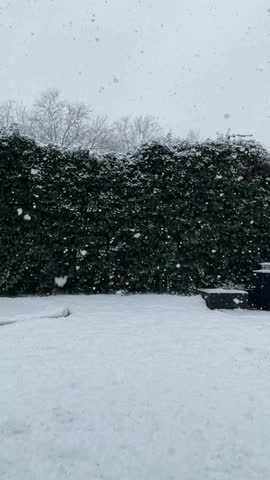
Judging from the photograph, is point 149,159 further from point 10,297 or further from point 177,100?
point 177,100

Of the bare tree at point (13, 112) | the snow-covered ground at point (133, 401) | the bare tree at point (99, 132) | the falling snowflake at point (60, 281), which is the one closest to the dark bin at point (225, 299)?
the snow-covered ground at point (133, 401)

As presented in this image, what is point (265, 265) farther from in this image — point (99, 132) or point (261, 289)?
point (99, 132)

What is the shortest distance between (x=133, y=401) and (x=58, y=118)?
33.7 metres

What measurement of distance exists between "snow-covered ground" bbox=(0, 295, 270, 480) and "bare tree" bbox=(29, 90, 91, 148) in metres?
29.6

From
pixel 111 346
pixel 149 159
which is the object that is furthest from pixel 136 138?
pixel 111 346

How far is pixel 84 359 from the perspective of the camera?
11.7ft

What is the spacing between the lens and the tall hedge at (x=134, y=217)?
692cm

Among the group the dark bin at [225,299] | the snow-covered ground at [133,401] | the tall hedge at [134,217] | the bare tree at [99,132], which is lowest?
the snow-covered ground at [133,401]

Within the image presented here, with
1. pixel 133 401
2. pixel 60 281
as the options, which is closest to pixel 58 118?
pixel 60 281

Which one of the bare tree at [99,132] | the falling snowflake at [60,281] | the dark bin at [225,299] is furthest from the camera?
the bare tree at [99,132]

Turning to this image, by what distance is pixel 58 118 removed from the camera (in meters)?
33.1

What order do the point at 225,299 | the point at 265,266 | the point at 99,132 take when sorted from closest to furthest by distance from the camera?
the point at 225,299, the point at 265,266, the point at 99,132

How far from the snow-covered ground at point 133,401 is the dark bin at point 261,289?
191cm

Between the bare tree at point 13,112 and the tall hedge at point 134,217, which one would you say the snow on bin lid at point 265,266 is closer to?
the tall hedge at point 134,217
